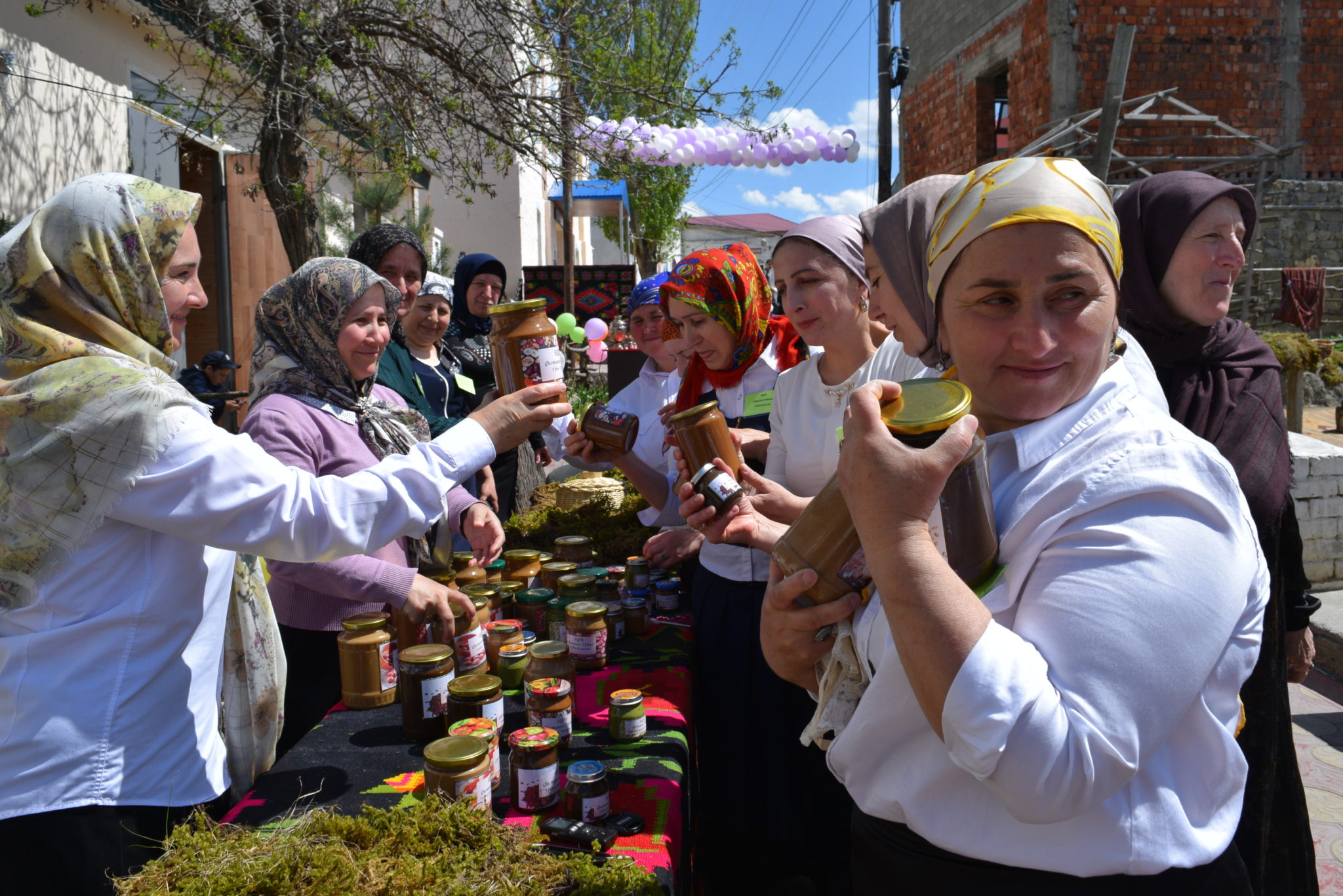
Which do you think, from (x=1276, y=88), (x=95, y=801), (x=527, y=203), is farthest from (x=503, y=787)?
(x=527, y=203)

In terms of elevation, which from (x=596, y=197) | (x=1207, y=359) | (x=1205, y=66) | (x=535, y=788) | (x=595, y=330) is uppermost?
(x=1205, y=66)

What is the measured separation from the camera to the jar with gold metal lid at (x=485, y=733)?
5.62 ft

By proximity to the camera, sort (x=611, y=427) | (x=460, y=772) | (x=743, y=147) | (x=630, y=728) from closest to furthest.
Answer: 1. (x=460, y=772)
2. (x=630, y=728)
3. (x=611, y=427)
4. (x=743, y=147)

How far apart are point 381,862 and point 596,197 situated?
62.4 ft

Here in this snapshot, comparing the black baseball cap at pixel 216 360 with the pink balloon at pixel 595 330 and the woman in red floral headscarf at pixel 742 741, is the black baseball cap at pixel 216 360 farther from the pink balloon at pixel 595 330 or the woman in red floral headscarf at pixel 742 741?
the woman in red floral headscarf at pixel 742 741

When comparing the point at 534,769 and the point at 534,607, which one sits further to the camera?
the point at 534,607

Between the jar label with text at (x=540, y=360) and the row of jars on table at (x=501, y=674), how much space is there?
0.65m

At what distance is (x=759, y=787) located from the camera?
111 inches

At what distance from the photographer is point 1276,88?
1459 cm

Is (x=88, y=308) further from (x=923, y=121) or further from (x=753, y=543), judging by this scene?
(x=923, y=121)

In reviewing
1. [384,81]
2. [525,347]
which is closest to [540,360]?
[525,347]

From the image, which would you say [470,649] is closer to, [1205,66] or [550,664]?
[550,664]

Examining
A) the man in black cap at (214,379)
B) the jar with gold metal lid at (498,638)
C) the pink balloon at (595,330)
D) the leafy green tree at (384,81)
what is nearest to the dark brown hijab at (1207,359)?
the jar with gold metal lid at (498,638)

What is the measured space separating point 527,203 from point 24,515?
20262 millimetres
